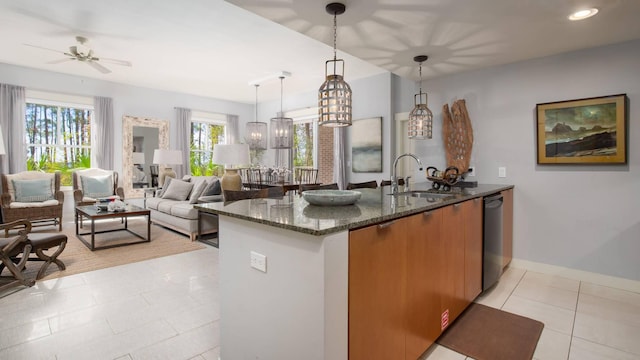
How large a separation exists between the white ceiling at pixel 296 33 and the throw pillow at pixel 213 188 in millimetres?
1968

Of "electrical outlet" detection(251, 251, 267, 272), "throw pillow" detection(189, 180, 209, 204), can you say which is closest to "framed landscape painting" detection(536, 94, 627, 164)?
"electrical outlet" detection(251, 251, 267, 272)

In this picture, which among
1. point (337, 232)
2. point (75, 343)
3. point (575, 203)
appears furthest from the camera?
point (575, 203)

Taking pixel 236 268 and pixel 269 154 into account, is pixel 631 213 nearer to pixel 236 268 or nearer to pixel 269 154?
pixel 236 268

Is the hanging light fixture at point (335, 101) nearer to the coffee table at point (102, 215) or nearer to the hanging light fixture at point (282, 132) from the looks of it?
the coffee table at point (102, 215)

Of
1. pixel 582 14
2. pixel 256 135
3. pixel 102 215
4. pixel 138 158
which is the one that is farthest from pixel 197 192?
pixel 582 14

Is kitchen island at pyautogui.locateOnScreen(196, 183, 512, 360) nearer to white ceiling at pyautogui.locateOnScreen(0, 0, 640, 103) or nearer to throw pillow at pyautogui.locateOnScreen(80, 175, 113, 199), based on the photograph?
white ceiling at pyautogui.locateOnScreen(0, 0, 640, 103)

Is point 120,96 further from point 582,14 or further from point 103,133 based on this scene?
point 582,14

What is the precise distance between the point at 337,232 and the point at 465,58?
3168 millimetres

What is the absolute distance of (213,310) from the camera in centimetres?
249

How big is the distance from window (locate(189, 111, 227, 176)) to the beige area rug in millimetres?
2858

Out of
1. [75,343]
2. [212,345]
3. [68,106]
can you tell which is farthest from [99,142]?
[212,345]

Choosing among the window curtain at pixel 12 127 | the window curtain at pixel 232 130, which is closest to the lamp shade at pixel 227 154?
the window curtain at pixel 232 130

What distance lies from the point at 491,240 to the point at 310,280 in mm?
2229

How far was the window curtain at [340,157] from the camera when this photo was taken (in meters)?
6.30
